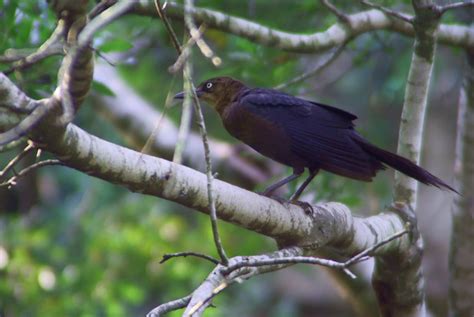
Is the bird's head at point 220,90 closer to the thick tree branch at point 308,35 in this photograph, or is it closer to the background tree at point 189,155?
the background tree at point 189,155

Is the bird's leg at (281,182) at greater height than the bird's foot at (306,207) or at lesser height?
lesser

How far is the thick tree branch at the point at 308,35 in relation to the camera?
4.43 m

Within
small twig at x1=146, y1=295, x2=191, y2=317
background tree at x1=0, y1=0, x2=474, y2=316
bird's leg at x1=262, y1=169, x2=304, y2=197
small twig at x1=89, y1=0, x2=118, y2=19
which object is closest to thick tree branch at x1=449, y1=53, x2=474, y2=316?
background tree at x1=0, y1=0, x2=474, y2=316

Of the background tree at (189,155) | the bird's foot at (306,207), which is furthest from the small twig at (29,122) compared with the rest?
the bird's foot at (306,207)

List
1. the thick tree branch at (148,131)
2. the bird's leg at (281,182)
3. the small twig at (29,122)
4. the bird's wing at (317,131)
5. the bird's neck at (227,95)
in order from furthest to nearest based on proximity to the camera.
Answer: the thick tree branch at (148,131), the bird's neck at (227,95), the bird's wing at (317,131), the bird's leg at (281,182), the small twig at (29,122)

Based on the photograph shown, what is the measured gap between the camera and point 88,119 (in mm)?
7059

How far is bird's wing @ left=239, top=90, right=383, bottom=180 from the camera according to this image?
14.1 ft

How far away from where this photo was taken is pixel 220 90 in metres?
5.04

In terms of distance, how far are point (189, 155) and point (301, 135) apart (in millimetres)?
2429

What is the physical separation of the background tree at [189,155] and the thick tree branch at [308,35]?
0.04 feet

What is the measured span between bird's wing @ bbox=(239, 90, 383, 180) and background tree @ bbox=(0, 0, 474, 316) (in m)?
0.28

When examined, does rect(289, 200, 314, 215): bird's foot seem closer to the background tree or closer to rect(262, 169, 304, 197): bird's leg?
the background tree

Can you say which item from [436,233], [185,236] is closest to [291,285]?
[436,233]

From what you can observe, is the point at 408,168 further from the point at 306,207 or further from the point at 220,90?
the point at 220,90
